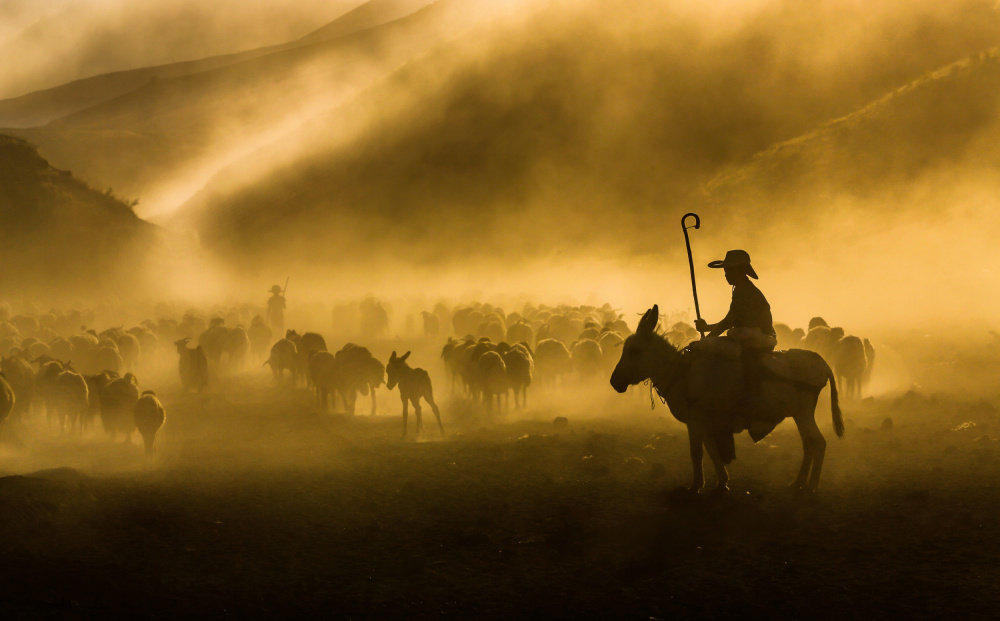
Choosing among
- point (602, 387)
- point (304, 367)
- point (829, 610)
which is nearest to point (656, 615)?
point (829, 610)

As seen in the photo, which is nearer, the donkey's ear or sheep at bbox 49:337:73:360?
the donkey's ear

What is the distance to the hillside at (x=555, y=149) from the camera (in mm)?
69250

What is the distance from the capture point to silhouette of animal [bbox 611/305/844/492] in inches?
376

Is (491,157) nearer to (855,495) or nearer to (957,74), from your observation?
(957,74)

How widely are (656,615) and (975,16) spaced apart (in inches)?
3541

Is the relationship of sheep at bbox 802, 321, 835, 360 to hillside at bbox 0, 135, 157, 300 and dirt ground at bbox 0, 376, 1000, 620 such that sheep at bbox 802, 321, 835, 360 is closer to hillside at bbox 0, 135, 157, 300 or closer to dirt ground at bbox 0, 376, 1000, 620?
dirt ground at bbox 0, 376, 1000, 620

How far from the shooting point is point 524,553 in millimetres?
8422

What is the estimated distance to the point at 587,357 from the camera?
65.4ft

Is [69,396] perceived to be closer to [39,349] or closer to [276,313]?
[39,349]

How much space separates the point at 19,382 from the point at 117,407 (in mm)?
3423

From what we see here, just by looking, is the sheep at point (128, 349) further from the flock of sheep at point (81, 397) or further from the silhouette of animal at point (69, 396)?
the silhouette of animal at point (69, 396)

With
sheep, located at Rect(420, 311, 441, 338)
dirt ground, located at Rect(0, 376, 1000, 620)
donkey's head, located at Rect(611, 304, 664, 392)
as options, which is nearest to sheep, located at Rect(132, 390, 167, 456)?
dirt ground, located at Rect(0, 376, 1000, 620)

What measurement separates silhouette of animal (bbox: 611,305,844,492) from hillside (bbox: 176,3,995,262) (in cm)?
4824

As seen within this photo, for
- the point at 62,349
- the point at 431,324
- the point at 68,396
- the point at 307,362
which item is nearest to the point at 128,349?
the point at 62,349
